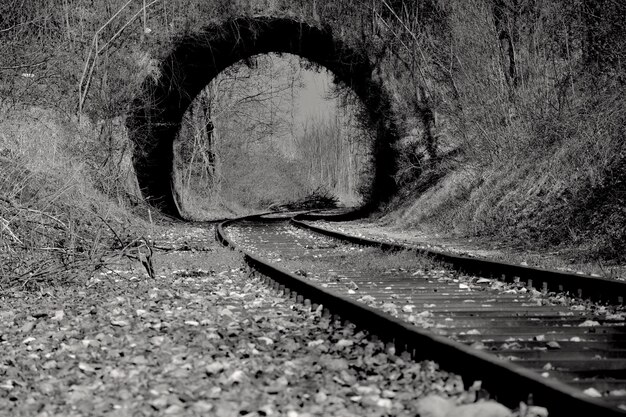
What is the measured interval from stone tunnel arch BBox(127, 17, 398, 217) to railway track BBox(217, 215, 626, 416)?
1468 cm

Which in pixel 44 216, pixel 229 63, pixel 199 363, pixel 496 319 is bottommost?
pixel 199 363

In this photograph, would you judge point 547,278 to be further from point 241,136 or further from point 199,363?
point 241,136

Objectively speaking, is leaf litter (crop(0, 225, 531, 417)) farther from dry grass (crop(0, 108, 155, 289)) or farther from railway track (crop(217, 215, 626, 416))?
dry grass (crop(0, 108, 155, 289))

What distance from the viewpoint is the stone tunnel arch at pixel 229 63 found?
2461 cm

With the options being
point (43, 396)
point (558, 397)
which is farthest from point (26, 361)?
point (558, 397)

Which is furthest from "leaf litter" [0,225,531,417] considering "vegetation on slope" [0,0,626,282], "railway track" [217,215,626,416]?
"vegetation on slope" [0,0,626,282]

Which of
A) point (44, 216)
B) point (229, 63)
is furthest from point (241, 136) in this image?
point (44, 216)

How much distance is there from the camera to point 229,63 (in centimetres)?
2725

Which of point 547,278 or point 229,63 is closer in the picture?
point 547,278

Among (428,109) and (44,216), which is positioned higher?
(428,109)

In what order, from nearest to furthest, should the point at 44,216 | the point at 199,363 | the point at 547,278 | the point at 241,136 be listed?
the point at 199,363 → the point at 547,278 → the point at 44,216 → the point at 241,136

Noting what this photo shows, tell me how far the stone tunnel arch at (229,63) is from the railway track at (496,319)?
1468 centimetres

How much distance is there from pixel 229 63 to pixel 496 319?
2272cm

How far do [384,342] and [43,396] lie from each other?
2112mm
